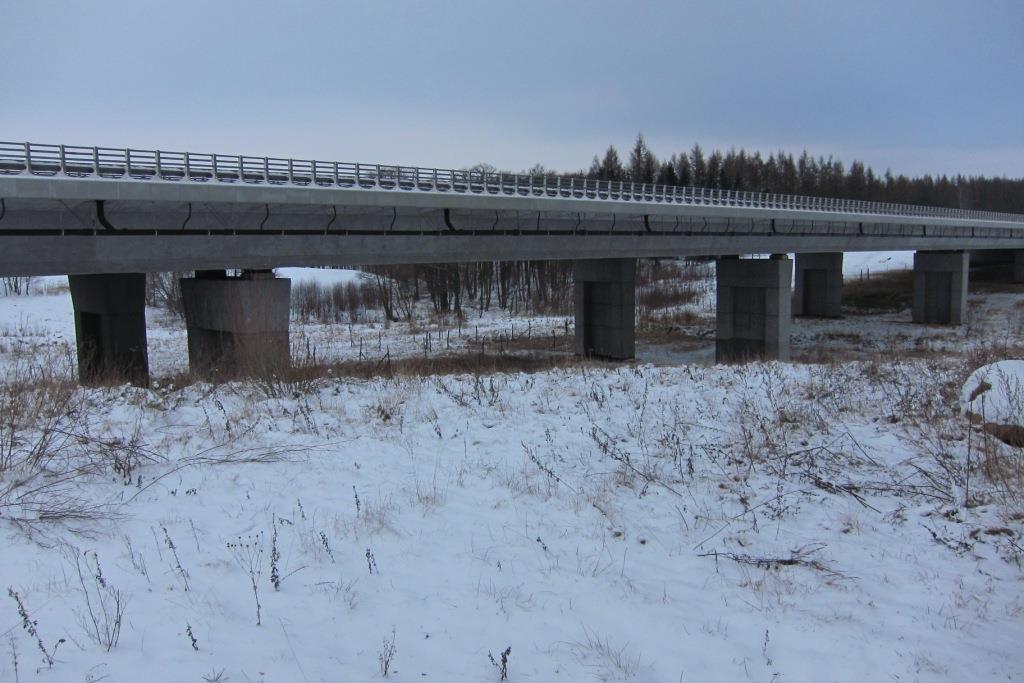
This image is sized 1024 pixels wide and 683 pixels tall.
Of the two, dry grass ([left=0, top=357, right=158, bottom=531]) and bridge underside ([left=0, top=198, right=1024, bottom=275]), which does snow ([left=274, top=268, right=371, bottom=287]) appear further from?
dry grass ([left=0, top=357, right=158, bottom=531])

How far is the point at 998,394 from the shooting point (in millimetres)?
9414

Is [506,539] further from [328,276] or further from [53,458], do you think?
[328,276]

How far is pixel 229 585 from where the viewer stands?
5.38 metres

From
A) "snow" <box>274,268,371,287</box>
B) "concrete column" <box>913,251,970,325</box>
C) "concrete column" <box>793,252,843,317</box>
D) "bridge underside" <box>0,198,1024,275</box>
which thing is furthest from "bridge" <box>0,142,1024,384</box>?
"snow" <box>274,268,371,287</box>

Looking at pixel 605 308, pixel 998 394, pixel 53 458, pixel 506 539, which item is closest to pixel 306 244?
pixel 53 458

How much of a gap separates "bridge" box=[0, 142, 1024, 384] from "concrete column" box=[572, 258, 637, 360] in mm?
83

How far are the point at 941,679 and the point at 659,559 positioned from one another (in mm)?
2263

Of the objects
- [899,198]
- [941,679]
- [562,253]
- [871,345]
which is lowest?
[871,345]

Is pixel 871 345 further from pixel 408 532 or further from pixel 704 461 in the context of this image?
pixel 408 532

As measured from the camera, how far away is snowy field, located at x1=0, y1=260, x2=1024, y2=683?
4.66 m

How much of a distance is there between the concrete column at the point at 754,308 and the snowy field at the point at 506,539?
93.4 feet

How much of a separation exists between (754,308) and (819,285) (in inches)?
946

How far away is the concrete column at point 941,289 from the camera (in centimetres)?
5604

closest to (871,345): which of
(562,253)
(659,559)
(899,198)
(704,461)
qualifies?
(562,253)
